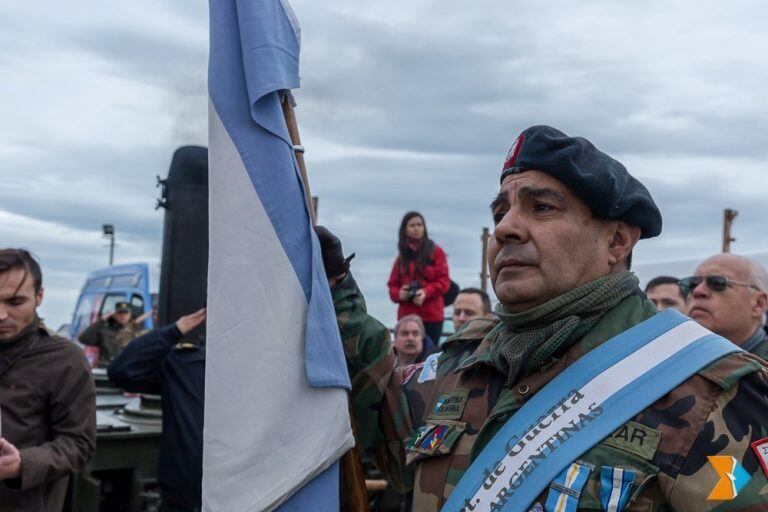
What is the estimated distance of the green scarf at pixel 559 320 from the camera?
192 centimetres

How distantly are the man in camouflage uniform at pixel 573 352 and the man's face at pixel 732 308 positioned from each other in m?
2.59

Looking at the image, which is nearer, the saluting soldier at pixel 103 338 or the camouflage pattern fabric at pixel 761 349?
the camouflage pattern fabric at pixel 761 349

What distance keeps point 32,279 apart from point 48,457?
0.81m

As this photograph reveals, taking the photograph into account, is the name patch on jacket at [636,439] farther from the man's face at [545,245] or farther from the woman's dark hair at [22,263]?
the woman's dark hair at [22,263]

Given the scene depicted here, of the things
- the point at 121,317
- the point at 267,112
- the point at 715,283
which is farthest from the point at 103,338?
the point at 267,112

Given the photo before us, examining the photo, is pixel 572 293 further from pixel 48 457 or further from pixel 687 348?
pixel 48 457

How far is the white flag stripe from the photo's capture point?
86.7 inches

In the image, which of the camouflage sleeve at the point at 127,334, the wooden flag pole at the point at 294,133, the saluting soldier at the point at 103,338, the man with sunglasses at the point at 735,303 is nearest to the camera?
the wooden flag pole at the point at 294,133

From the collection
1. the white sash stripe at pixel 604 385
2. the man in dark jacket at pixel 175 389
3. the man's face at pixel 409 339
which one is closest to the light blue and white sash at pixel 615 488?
the white sash stripe at pixel 604 385

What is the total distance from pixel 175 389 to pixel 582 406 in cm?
316

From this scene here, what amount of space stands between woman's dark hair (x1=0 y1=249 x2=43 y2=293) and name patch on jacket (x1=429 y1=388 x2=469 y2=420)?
225cm

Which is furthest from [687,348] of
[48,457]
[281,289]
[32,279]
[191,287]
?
[191,287]

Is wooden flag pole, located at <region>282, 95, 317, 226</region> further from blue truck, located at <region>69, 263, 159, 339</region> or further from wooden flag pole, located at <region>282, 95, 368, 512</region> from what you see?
blue truck, located at <region>69, 263, 159, 339</region>

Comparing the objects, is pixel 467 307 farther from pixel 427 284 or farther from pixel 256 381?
pixel 256 381
